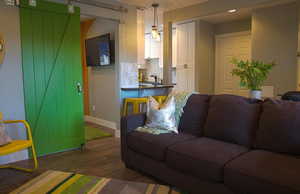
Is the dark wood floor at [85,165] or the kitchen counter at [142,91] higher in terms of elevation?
the kitchen counter at [142,91]

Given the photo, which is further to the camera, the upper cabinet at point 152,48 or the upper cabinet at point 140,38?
the upper cabinet at point 152,48

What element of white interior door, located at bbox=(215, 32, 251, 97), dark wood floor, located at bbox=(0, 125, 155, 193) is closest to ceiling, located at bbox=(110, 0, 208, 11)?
white interior door, located at bbox=(215, 32, 251, 97)

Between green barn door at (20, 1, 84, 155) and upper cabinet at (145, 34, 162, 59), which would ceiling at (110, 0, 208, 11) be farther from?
upper cabinet at (145, 34, 162, 59)

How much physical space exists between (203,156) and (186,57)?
4.03m

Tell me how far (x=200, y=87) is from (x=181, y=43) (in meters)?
1.23

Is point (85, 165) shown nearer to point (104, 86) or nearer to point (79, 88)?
point (79, 88)

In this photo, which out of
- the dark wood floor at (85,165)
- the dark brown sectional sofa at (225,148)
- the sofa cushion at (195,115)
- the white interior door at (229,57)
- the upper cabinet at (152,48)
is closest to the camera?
the dark brown sectional sofa at (225,148)

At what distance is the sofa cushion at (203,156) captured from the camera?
6.17 ft

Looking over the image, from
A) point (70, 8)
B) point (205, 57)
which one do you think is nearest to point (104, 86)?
point (70, 8)

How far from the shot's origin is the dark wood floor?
2576mm

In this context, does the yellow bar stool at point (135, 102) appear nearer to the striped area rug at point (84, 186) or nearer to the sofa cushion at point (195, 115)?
the sofa cushion at point (195, 115)

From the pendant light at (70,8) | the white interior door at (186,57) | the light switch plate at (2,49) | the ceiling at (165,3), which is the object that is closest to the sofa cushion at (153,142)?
the light switch plate at (2,49)

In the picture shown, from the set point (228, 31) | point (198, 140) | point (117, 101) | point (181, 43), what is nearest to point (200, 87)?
point (181, 43)

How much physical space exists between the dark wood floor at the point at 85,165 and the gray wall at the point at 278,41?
11.1 feet
